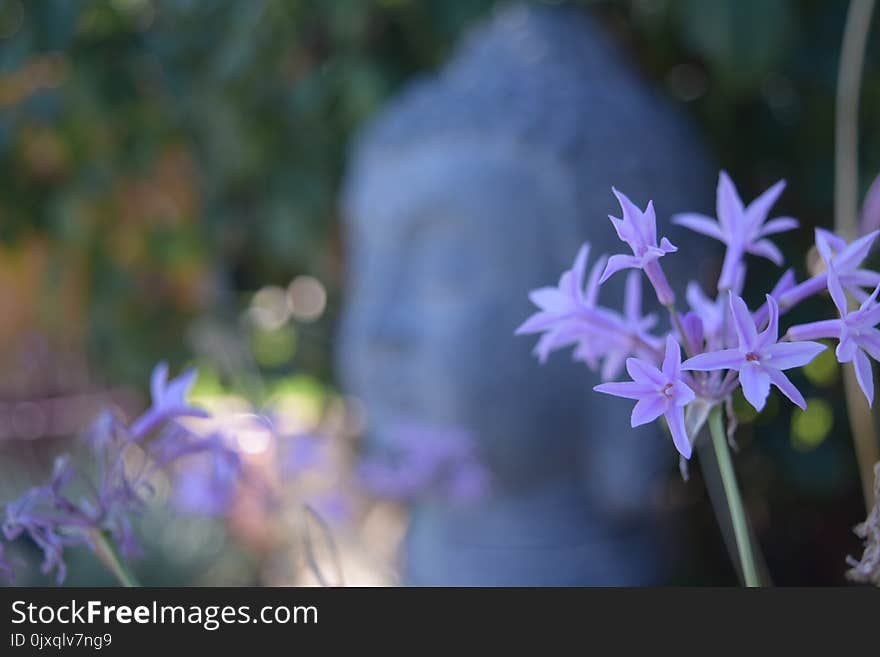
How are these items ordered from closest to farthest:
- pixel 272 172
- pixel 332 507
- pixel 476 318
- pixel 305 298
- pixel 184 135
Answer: pixel 332 507 < pixel 476 318 < pixel 272 172 < pixel 184 135 < pixel 305 298

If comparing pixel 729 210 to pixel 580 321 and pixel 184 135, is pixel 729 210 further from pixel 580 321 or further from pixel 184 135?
pixel 184 135

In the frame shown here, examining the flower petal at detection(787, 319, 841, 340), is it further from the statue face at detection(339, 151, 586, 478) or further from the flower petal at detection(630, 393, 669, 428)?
the statue face at detection(339, 151, 586, 478)

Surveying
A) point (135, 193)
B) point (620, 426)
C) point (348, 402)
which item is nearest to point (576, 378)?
point (620, 426)

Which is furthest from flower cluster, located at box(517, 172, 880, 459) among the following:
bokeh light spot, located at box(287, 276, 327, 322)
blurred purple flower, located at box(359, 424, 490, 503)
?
bokeh light spot, located at box(287, 276, 327, 322)

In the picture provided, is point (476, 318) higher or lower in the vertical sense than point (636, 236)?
higher

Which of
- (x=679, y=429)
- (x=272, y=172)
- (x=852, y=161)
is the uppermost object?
(x=272, y=172)

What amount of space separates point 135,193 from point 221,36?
62cm

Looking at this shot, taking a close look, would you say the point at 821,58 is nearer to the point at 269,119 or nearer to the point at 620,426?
the point at 620,426

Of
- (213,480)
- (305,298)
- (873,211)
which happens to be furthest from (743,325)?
(305,298)

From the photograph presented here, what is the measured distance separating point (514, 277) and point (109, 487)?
2.69ft

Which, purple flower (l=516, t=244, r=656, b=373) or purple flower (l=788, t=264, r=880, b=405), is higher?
purple flower (l=516, t=244, r=656, b=373)

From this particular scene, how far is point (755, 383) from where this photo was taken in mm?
234

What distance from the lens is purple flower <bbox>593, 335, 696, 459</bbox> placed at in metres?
0.23

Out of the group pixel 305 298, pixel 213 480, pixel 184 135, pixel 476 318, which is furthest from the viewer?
pixel 305 298
